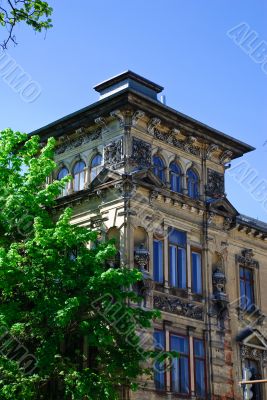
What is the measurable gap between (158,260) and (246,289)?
19.8 ft

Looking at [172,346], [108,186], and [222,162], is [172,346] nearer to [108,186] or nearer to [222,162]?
[108,186]

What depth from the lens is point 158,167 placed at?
28234 millimetres

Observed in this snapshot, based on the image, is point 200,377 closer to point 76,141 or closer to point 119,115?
point 119,115

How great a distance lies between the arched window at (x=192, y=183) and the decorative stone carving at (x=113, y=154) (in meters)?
3.52

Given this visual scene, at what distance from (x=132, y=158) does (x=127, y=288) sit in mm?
5366

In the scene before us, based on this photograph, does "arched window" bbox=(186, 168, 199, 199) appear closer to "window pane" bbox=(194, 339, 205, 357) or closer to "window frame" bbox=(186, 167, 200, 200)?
"window frame" bbox=(186, 167, 200, 200)

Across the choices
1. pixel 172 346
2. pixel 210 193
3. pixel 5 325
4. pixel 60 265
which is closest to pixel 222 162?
pixel 210 193

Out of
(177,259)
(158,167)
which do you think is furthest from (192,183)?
(177,259)

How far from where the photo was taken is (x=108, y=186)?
26.8m

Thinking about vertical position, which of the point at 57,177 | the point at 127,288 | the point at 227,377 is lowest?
the point at 227,377

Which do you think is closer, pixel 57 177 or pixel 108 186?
pixel 108 186

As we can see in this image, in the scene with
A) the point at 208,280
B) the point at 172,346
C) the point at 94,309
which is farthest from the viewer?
the point at 208,280

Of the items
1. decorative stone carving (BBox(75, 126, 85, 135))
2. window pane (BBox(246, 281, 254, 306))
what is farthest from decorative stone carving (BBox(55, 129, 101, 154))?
window pane (BBox(246, 281, 254, 306))

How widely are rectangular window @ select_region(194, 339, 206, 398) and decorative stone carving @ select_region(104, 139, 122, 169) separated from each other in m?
7.61
